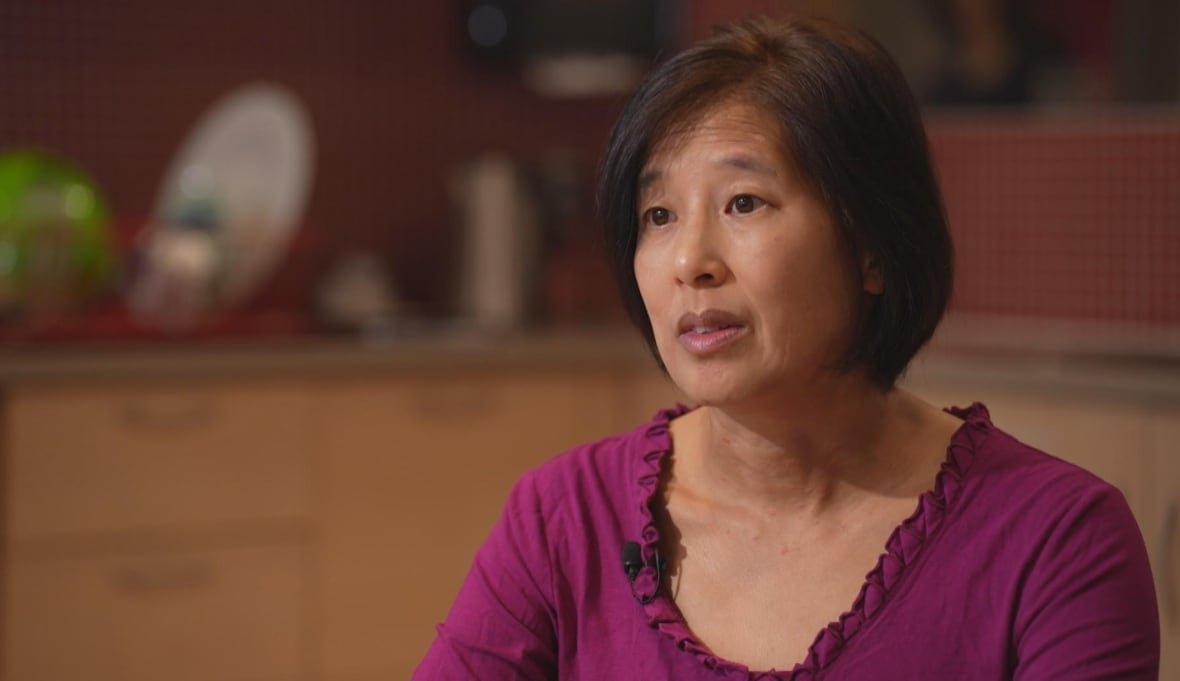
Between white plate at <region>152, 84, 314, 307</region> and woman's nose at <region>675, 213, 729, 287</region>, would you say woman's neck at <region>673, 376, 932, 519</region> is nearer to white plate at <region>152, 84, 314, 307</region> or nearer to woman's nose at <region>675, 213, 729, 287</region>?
woman's nose at <region>675, 213, 729, 287</region>

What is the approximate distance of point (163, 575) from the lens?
2852 mm

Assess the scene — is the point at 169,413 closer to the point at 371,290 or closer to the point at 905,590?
the point at 371,290

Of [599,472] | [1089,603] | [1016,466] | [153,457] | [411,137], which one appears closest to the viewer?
[1089,603]

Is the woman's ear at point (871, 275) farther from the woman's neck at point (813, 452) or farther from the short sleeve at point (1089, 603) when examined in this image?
the short sleeve at point (1089, 603)

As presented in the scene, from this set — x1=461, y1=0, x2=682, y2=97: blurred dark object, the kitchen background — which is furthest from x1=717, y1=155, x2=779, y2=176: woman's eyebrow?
x1=461, y1=0, x2=682, y2=97: blurred dark object

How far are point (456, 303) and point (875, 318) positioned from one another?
249cm

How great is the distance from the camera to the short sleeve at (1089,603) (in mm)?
1101

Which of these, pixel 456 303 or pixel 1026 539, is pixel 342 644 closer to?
pixel 456 303

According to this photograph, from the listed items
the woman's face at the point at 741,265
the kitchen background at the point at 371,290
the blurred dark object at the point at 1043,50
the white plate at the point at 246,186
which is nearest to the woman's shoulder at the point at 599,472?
the woman's face at the point at 741,265

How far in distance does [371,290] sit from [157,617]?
3.17 feet

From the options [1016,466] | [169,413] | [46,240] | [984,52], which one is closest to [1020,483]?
Result: [1016,466]

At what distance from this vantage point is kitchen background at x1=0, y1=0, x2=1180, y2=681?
277 centimetres

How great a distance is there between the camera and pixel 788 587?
4.02ft

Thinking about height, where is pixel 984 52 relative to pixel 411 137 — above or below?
above
